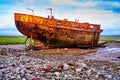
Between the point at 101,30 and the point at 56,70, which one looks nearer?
the point at 56,70

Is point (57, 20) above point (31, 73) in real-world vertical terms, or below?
above

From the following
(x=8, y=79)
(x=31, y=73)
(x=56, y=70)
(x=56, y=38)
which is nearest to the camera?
(x=8, y=79)

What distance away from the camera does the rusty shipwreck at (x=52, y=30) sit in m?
28.7

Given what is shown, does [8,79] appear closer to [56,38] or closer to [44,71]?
[44,71]

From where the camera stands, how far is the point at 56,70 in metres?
10.9

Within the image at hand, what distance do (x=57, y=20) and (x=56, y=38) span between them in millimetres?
2313

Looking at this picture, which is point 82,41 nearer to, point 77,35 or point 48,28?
point 77,35

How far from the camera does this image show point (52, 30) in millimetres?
29750

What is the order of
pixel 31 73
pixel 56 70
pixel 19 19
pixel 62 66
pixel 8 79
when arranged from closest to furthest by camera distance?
pixel 8 79
pixel 31 73
pixel 56 70
pixel 62 66
pixel 19 19

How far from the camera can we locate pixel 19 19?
28.4 metres

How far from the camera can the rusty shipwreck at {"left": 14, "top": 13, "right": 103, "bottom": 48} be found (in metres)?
28.7

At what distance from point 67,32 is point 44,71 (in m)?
20.5

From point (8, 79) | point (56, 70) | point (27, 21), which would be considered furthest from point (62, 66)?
point (27, 21)

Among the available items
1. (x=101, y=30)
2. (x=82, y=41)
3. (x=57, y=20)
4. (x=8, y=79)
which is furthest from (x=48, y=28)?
(x=8, y=79)
